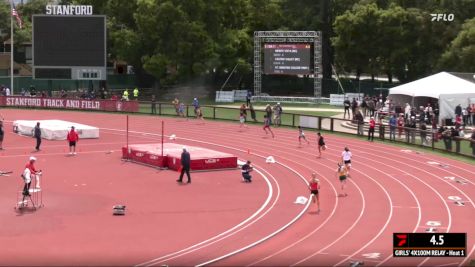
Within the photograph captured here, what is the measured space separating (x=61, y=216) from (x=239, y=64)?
52.3 meters

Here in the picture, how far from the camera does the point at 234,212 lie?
24.1 meters

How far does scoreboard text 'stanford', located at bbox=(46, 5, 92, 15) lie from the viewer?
60906 millimetres

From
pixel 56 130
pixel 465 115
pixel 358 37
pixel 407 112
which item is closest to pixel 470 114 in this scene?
pixel 465 115

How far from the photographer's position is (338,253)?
19.2 metres

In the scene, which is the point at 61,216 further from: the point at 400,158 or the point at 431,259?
the point at 400,158

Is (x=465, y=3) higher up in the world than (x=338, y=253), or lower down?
higher up

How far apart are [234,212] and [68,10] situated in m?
41.5

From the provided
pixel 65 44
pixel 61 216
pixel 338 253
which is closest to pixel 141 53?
pixel 65 44

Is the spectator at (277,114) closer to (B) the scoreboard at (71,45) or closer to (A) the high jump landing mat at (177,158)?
(A) the high jump landing mat at (177,158)

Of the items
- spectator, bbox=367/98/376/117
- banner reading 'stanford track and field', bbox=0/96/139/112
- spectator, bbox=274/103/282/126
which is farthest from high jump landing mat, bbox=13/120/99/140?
spectator, bbox=367/98/376/117
